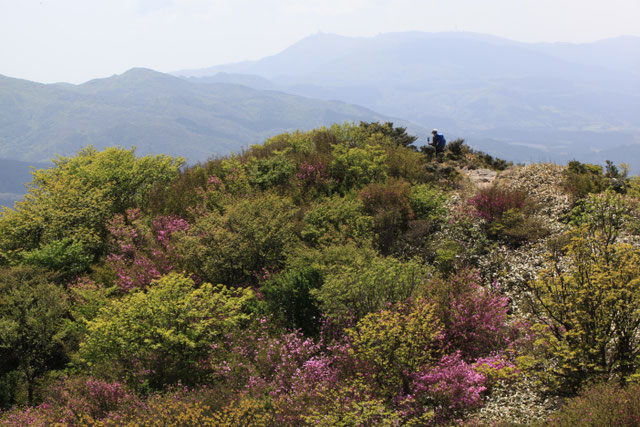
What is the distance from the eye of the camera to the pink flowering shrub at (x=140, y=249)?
46.3 feet

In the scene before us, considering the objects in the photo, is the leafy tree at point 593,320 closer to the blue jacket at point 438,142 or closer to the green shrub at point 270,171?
the green shrub at point 270,171

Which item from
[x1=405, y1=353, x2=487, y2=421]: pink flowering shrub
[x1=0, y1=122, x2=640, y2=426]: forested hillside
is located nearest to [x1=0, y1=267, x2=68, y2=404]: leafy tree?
[x1=0, y1=122, x2=640, y2=426]: forested hillside

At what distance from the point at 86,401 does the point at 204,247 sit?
5782 mm

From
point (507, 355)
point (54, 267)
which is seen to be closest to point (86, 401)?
point (507, 355)

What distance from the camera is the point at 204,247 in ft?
43.8

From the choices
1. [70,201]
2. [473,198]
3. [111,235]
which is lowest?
[111,235]

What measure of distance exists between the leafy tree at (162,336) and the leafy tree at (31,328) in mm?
2667

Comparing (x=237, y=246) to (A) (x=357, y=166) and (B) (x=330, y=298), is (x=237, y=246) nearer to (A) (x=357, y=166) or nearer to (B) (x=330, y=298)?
(B) (x=330, y=298)

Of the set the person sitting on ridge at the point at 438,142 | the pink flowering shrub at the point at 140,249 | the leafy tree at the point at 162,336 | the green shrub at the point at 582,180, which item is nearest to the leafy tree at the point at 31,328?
the pink flowering shrub at the point at 140,249

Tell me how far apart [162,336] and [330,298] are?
13.0 feet

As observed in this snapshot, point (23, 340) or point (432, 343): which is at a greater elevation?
point (432, 343)

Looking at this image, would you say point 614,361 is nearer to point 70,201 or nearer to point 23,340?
point 23,340

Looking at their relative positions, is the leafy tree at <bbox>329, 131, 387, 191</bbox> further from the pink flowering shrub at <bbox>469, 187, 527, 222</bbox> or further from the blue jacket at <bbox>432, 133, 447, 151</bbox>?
the pink flowering shrub at <bbox>469, 187, 527, 222</bbox>

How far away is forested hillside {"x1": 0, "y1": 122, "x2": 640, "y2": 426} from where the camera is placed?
6.91m
